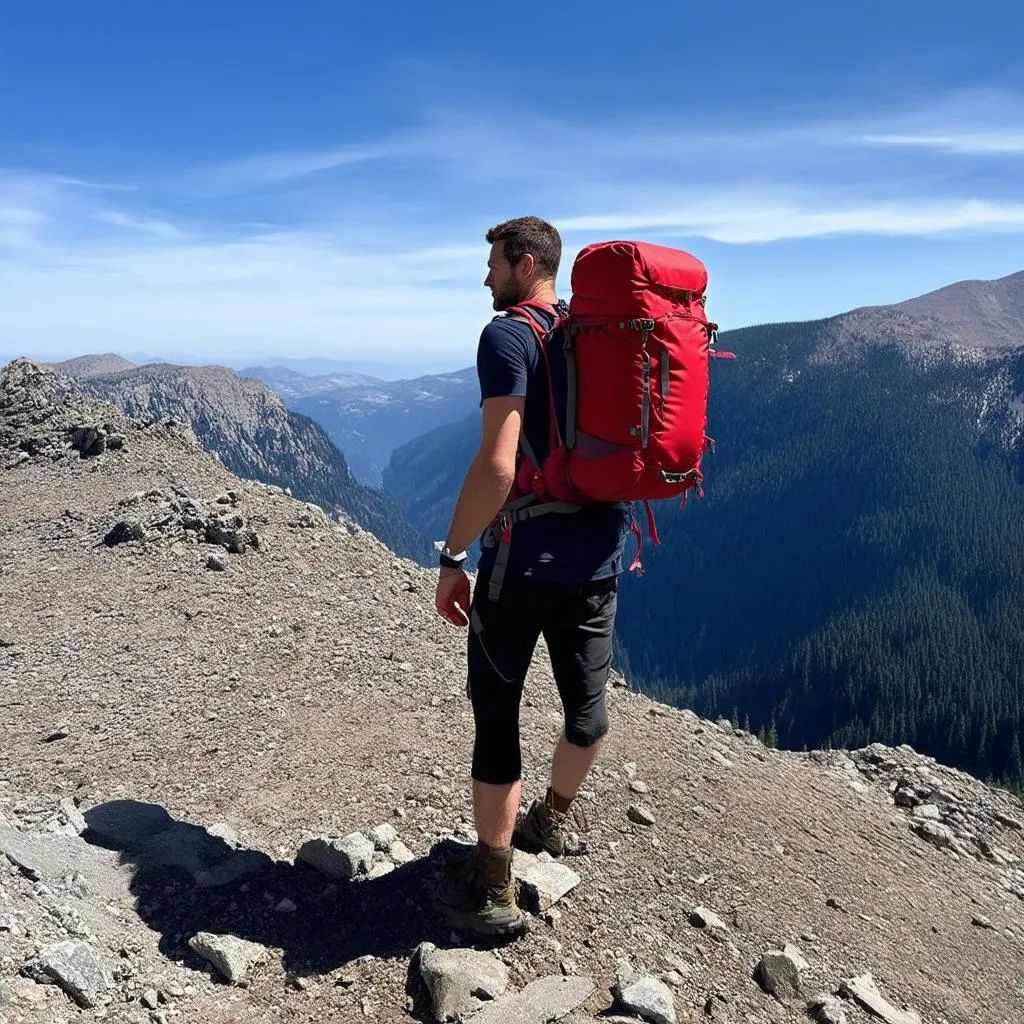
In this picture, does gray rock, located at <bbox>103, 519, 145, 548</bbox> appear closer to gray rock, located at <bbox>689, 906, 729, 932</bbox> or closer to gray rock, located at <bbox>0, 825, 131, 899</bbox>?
gray rock, located at <bbox>0, 825, 131, 899</bbox>

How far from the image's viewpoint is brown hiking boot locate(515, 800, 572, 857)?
6293 millimetres

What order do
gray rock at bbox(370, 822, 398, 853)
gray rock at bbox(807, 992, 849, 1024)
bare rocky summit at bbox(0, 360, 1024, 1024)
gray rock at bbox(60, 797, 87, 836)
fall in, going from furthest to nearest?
gray rock at bbox(60, 797, 87, 836) < gray rock at bbox(370, 822, 398, 853) < gray rock at bbox(807, 992, 849, 1024) < bare rocky summit at bbox(0, 360, 1024, 1024)

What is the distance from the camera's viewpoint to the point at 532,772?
8.09m

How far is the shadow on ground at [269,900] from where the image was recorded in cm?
524

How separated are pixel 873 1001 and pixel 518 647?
3.93 m

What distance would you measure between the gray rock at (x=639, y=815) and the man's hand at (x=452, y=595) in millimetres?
3357

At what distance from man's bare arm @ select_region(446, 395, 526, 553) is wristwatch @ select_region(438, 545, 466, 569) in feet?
1.01

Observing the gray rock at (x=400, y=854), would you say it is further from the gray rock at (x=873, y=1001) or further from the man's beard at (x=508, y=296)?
the man's beard at (x=508, y=296)

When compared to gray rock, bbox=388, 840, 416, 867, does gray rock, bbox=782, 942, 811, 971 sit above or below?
below

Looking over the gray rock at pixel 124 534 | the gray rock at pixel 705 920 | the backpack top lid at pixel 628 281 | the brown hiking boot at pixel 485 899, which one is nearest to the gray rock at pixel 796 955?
the gray rock at pixel 705 920

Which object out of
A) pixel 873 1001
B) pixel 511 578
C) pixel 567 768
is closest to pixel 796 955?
pixel 873 1001

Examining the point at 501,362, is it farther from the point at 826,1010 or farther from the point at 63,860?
the point at 826,1010

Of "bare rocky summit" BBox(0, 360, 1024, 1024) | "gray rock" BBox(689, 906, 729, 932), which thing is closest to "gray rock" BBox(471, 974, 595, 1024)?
"bare rocky summit" BBox(0, 360, 1024, 1024)

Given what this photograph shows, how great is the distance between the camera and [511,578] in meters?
4.93
